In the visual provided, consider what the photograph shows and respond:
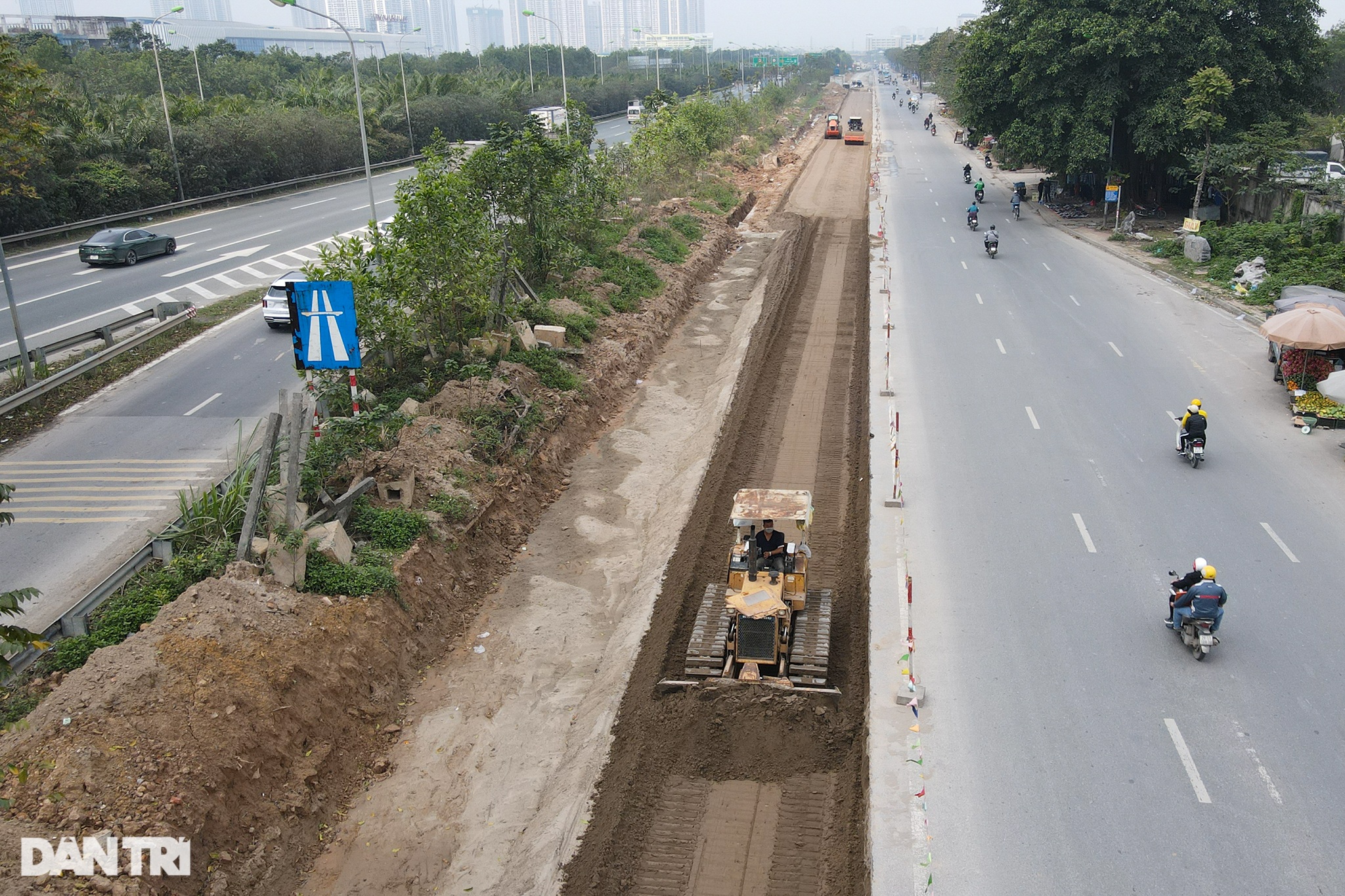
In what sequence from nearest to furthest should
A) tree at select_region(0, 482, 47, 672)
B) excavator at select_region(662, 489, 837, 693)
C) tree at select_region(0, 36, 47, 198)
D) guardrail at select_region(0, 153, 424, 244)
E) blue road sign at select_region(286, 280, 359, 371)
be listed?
tree at select_region(0, 482, 47, 672), excavator at select_region(662, 489, 837, 693), blue road sign at select_region(286, 280, 359, 371), tree at select_region(0, 36, 47, 198), guardrail at select_region(0, 153, 424, 244)

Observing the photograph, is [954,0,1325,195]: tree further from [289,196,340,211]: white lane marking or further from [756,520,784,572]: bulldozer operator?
[756,520,784,572]: bulldozer operator

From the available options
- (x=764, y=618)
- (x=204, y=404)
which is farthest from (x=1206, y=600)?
(x=204, y=404)

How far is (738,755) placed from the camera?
11.9 metres

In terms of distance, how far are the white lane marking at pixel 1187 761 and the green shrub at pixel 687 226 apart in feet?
97.4


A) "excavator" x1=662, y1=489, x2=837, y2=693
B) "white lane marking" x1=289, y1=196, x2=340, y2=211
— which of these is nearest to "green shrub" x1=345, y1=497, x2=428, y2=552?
"excavator" x1=662, y1=489, x2=837, y2=693

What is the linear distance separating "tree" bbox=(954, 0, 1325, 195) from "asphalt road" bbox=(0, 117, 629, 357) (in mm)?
28718

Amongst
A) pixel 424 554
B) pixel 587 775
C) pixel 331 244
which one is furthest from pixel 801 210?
pixel 587 775

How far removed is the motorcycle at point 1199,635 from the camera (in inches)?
514

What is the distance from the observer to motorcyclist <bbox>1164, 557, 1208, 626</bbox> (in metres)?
13.3

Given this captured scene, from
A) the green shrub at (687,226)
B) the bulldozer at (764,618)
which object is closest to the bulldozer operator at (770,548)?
the bulldozer at (764,618)

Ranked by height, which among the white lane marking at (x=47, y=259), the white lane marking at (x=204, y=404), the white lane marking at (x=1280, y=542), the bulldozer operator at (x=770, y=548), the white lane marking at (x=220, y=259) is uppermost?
the white lane marking at (x=47, y=259)

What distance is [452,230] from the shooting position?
20.2 m

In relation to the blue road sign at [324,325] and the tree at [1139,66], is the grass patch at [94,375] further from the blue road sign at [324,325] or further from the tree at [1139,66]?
the tree at [1139,66]

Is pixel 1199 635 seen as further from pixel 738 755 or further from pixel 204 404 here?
pixel 204 404
